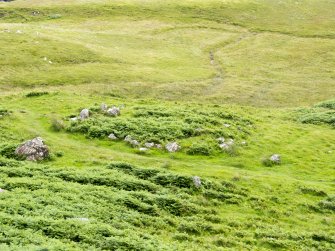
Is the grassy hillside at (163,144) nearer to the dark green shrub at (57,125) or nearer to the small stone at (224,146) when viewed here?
the dark green shrub at (57,125)

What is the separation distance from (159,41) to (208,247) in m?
86.4

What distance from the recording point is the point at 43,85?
65875mm

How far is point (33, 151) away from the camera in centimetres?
3381

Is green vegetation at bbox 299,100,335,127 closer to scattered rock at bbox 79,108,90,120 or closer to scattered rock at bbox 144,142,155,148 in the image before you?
scattered rock at bbox 144,142,155,148

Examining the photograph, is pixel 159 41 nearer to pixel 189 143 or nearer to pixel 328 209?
pixel 189 143

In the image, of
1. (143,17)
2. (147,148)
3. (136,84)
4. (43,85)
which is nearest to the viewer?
(147,148)

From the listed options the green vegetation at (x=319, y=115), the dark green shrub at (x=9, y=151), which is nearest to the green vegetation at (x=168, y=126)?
the dark green shrub at (x=9, y=151)

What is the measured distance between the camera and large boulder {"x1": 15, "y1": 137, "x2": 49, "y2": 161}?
33625 mm

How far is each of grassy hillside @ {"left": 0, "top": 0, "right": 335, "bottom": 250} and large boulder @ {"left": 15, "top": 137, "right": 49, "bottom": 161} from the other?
593mm

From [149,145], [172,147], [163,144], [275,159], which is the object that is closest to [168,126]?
[163,144]

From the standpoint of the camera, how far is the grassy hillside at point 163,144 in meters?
25.2

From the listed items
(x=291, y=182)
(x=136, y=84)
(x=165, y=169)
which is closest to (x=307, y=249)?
(x=291, y=182)

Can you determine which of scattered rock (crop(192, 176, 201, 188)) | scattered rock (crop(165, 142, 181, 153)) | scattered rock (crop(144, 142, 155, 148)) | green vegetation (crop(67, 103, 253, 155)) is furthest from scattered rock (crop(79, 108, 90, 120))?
scattered rock (crop(192, 176, 201, 188))

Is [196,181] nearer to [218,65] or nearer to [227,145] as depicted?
[227,145]
